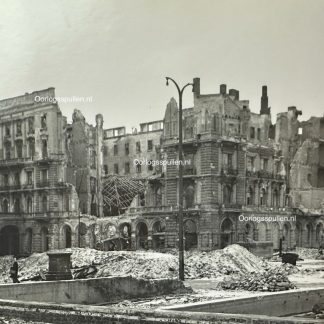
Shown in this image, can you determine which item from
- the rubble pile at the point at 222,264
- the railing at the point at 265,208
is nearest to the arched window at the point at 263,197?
the railing at the point at 265,208

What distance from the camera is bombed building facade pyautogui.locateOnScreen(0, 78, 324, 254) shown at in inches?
2048

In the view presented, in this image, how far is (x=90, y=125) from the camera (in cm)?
6425

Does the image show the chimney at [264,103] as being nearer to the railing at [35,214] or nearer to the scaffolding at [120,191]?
the scaffolding at [120,191]

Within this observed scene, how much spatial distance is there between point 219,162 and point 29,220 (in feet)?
66.0

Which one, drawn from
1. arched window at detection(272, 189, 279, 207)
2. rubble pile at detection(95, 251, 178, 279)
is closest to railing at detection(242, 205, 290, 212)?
arched window at detection(272, 189, 279, 207)

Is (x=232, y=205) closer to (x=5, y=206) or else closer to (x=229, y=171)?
(x=229, y=171)

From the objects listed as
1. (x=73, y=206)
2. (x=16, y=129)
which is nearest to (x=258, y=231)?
(x=73, y=206)

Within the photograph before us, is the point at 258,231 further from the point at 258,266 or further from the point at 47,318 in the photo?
the point at 47,318

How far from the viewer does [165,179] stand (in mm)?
54125

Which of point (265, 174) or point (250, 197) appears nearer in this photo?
point (250, 197)

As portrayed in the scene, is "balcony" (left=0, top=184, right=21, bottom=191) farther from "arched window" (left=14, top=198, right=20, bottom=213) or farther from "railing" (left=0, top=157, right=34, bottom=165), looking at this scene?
"railing" (left=0, top=157, right=34, bottom=165)

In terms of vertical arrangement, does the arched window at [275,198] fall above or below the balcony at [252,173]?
below

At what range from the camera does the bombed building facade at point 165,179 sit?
52031 millimetres

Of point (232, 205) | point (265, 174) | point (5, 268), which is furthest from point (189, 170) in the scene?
point (5, 268)
